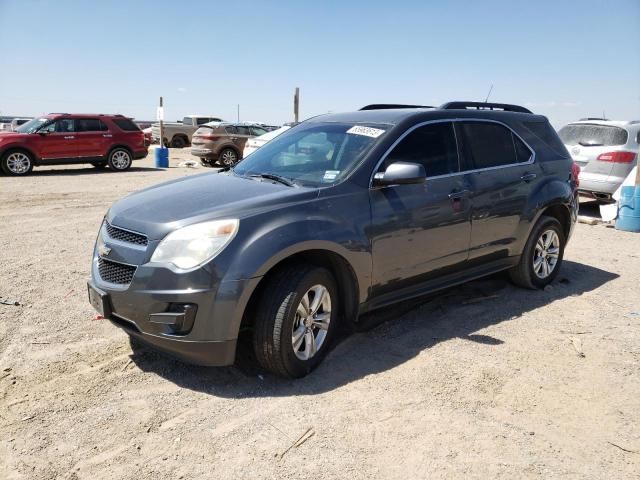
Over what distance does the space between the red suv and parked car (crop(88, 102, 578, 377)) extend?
12916 mm

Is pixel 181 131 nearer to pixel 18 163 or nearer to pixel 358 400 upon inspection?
pixel 18 163

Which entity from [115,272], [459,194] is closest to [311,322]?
[115,272]

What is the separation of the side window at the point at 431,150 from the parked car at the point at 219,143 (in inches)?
566

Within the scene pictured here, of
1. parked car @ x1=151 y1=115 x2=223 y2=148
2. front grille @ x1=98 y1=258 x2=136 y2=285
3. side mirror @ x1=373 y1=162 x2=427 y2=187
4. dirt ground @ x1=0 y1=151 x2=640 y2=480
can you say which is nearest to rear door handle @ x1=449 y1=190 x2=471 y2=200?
side mirror @ x1=373 y1=162 x2=427 y2=187

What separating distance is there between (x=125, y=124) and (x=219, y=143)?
120 inches

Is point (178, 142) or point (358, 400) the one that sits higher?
point (178, 142)

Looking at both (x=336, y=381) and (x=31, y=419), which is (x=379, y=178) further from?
(x=31, y=419)

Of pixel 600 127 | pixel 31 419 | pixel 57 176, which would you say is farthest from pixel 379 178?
pixel 57 176

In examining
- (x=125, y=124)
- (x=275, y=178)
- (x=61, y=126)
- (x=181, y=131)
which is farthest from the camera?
(x=181, y=131)

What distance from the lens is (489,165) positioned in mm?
4855

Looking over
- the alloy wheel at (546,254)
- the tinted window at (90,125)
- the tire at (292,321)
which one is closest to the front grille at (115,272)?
the tire at (292,321)

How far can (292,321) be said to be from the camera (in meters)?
3.38

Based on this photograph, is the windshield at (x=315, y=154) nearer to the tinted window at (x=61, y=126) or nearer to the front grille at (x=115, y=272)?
the front grille at (x=115, y=272)

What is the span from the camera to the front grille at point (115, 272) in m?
3.36
